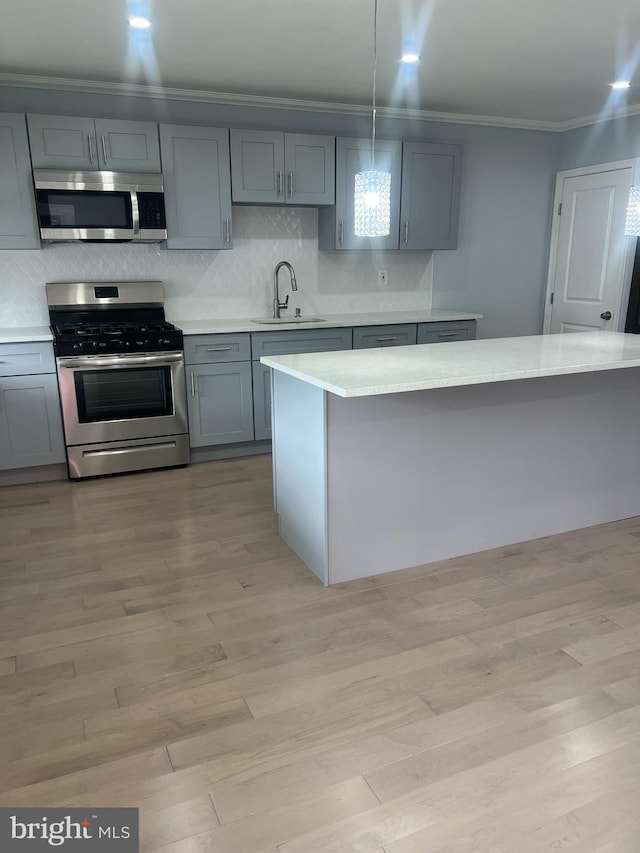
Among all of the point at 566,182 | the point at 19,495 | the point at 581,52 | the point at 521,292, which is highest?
the point at 581,52

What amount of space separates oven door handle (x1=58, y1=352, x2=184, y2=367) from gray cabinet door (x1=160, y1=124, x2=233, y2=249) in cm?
78

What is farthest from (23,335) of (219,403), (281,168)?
(281,168)

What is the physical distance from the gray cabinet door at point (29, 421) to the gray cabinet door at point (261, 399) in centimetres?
130

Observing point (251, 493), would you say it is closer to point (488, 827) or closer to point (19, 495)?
point (19, 495)

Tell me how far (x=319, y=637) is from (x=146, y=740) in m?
0.74

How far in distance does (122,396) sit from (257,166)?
6.05 ft

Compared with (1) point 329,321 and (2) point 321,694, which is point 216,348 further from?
(2) point 321,694

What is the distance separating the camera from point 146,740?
1867mm

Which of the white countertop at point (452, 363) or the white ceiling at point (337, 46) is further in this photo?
the white ceiling at point (337, 46)

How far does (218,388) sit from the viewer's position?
14.4ft

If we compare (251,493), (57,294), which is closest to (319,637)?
(251,493)

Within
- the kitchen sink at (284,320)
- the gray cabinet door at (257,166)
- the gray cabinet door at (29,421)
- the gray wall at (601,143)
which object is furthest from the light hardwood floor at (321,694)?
the gray wall at (601,143)

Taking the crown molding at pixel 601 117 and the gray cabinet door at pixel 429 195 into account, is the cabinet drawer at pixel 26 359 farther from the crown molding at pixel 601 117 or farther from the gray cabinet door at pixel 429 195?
the crown molding at pixel 601 117

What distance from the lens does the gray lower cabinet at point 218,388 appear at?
4289mm
